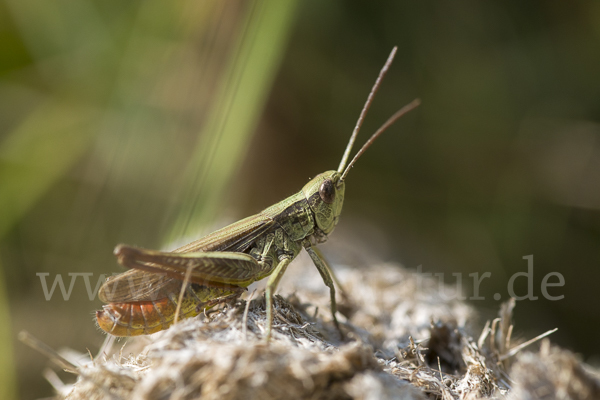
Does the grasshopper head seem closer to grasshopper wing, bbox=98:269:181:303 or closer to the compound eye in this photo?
the compound eye

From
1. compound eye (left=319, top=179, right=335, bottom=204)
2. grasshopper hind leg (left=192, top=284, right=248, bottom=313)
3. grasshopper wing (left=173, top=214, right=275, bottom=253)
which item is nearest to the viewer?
grasshopper hind leg (left=192, top=284, right=248, bottom=313)

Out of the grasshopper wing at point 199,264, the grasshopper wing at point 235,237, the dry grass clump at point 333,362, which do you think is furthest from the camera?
the grasshopper wing at point 235,237

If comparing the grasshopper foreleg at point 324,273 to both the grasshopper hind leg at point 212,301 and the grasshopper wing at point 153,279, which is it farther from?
the grasshopper hind leg at point 212,301

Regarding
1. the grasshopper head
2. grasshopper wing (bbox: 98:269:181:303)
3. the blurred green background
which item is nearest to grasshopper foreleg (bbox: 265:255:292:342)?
the grasshopper head

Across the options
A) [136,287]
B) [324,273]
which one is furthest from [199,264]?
[324,273]

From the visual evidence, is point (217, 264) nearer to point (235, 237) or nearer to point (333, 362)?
point (235, 237)

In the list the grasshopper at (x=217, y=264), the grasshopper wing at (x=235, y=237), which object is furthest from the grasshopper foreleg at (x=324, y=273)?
the grasshopper wing at (x=235, y=237)

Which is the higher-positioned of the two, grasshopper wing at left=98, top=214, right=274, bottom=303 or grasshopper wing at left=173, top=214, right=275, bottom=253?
grasshopper wing at left=173, top=214, right=275, bottom=253
